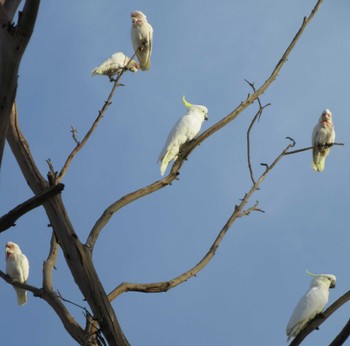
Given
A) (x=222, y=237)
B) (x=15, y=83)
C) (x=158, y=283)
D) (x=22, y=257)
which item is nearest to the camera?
(x=15, y=83)

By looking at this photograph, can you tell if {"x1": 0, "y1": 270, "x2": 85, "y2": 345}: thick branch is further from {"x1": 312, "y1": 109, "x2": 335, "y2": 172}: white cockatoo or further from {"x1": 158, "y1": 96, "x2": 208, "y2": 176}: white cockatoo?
{"x1": 312, "y1": 109, "x2": 335, "y2": 172}: white cockatoo

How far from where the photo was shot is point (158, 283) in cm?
305

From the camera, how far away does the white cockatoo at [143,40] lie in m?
6.94

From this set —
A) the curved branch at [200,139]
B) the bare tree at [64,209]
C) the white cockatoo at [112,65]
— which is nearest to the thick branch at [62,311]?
the bare tree at [64,209]

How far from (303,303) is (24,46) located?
3646 millimetres

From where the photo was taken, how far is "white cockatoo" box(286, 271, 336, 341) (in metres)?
Result: 4.55

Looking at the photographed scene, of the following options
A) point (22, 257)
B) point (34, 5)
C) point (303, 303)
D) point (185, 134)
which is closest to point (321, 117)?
point (185, 134)

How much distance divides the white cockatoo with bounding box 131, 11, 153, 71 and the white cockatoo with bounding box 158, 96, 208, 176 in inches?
57.9

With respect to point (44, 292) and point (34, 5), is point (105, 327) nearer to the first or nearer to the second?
point (44, 292)

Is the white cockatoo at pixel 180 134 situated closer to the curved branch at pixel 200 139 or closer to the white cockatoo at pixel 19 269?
the curved branch at pixel 200 139

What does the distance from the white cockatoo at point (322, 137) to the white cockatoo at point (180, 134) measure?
103 centimetres

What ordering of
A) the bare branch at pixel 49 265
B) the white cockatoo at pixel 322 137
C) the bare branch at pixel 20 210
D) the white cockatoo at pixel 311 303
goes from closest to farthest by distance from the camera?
the bare branch at pixel 20 210 < the bare branch at pixel 49 265 < the white cockatoo at pixel 311 303 < the white cockatoo at pixel 322 137

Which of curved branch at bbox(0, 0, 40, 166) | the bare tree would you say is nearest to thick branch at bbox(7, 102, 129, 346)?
the bare tree

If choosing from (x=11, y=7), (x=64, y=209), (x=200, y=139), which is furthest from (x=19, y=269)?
(x=11, y=7)
